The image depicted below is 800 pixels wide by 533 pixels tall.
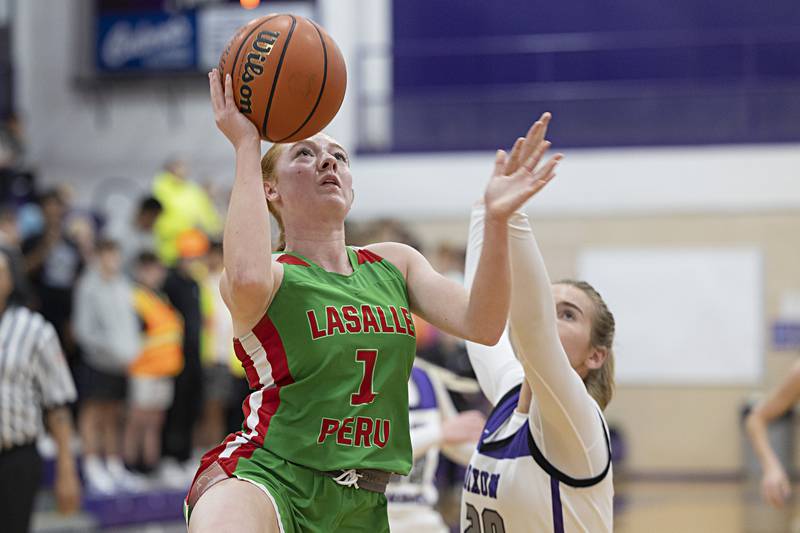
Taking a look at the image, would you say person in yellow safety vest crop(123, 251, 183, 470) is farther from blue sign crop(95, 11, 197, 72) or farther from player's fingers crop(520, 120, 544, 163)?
player's fingers crop(520, 120, 544, 163)

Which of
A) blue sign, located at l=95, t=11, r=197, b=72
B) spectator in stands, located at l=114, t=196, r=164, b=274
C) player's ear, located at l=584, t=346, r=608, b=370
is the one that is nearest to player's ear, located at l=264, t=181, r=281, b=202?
player's ear, located at l=584, t=346, r=608, b=370

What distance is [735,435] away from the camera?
496 inches

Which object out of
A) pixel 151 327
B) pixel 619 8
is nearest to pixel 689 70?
pixel 619 8

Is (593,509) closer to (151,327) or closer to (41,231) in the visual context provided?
(151,327)

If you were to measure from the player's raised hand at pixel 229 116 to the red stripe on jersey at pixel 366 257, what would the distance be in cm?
46

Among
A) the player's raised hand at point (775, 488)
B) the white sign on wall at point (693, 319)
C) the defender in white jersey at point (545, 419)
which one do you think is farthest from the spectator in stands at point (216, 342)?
the defender in white jersey at point (545, 419)

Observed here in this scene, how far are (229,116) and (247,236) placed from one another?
328 mm

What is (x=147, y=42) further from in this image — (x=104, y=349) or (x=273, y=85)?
(x=273, y=85)

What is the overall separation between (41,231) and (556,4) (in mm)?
7686

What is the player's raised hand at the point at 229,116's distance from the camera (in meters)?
2.78

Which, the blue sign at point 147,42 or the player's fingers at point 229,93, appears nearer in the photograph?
the player's fingers at point 229,93

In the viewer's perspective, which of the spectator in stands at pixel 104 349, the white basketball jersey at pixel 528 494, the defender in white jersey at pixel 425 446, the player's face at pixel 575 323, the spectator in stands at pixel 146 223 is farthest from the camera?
the spectator in stands at pixel 146 223

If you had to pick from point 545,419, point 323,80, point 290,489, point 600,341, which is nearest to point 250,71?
point 323,80

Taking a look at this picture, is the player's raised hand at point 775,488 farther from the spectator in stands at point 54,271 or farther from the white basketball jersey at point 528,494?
the spectator in stands at point 54,271
